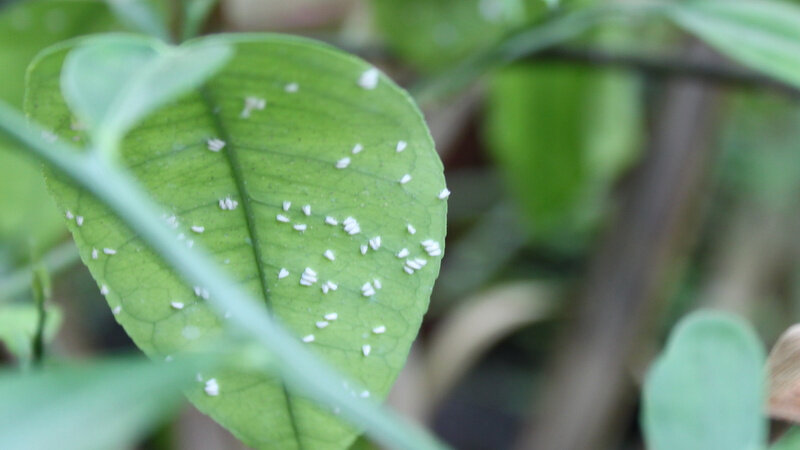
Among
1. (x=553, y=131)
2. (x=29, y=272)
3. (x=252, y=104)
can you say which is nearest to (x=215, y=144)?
(x=252, y=104)

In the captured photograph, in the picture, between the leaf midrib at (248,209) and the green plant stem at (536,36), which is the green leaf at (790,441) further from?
the green plant stem at (536,36)

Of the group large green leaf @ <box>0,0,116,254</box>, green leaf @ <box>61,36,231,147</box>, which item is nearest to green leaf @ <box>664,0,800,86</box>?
green leaf @ <box>61,36,231,147</box>

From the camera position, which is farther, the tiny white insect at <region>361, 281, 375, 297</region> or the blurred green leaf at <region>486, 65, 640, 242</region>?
the blurred green leaf at <region>486, 65, 640, 242</region>

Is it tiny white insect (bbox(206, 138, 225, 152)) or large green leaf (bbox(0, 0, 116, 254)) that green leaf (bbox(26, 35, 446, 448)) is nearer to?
tiny white insect (bbox(206, 138, 225, 152))

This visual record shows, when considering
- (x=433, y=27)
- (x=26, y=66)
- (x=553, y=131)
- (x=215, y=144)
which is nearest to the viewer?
(x=215, y=144)

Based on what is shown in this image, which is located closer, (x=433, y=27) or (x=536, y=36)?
(x=536, y=36)

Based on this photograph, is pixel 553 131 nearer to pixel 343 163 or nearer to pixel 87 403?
pixel 343 163

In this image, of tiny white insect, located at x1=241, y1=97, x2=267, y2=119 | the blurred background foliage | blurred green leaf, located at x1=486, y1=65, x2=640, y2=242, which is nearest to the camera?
tiny white insect, located at x1=241, y1=97, x2=267, y2=119
